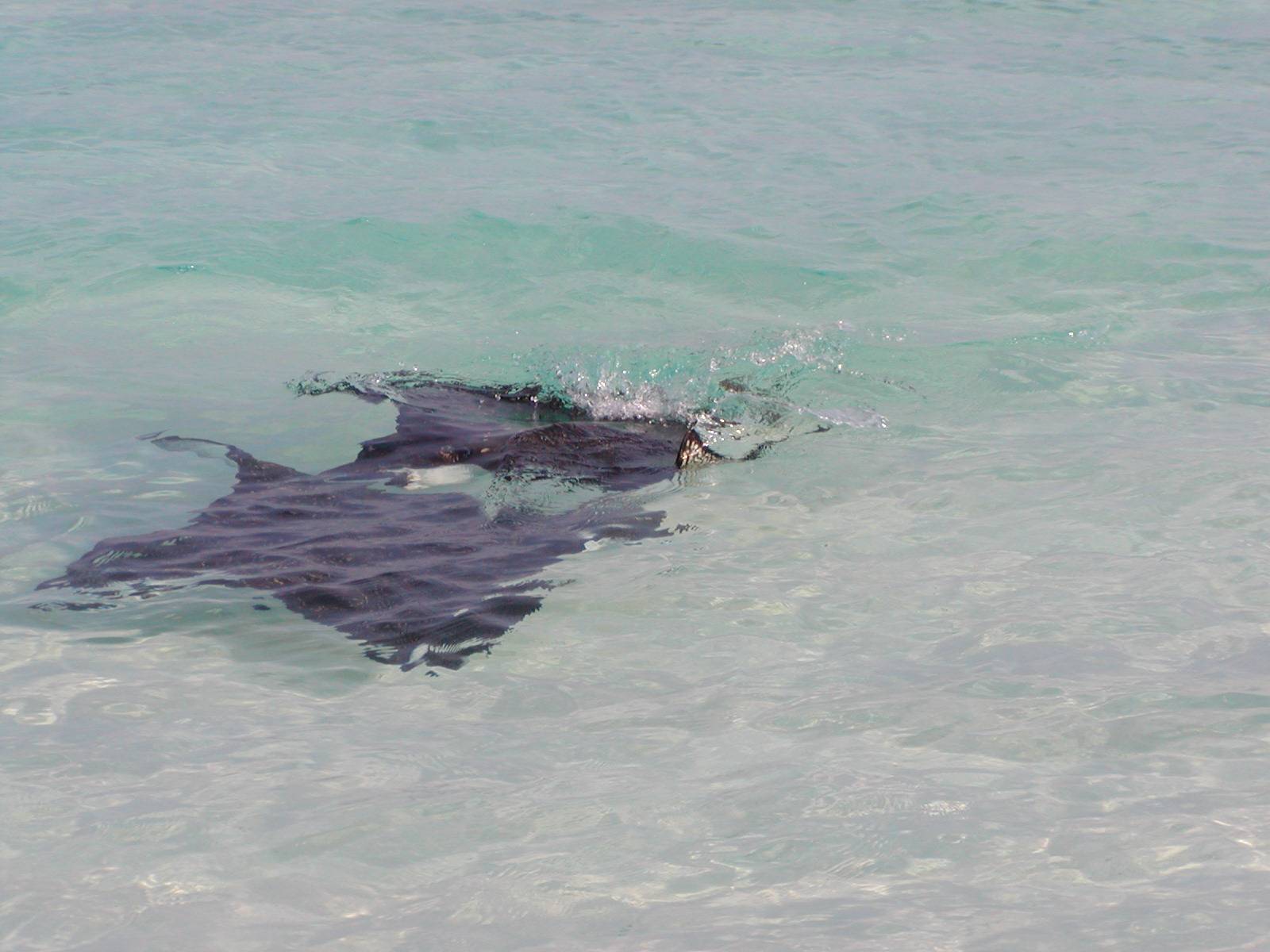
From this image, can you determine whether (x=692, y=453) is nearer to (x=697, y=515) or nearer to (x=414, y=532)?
(x=697, y=515)

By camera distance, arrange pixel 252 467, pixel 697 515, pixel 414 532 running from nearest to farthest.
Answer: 1. pixel 414 532
2. pixel 697 515
3. pixel 252 467

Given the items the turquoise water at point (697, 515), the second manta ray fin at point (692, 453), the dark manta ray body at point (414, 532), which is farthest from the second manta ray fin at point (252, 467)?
the second manta ray fin at point (692, 453)

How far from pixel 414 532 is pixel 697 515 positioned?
122 centimetres

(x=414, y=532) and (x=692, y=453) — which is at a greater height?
(x=692, y=453)

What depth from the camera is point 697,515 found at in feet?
18.0

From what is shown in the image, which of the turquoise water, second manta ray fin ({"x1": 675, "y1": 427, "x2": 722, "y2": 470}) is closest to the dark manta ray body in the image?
second manta ray fin ({"x1": 675, "y1": 427, "x2": 722, "y2": 470})

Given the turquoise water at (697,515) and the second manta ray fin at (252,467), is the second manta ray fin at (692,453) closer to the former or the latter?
the turquoise water at (697,515)

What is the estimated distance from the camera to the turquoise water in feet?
10.6

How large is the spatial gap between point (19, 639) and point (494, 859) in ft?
7.05

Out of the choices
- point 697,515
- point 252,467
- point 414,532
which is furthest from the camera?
point 252,467

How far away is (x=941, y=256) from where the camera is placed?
9625 mm

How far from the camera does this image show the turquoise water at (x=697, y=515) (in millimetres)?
3229

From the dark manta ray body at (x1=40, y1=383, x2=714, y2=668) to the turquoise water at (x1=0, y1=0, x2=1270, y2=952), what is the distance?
0.42ft

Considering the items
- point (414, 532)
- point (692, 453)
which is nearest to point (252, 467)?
point (414, 532)
